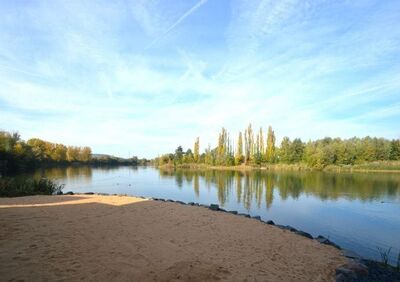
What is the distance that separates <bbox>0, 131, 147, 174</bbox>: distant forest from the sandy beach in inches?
1514

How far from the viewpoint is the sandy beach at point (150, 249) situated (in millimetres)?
4469

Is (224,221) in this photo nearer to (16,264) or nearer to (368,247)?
(368,247)

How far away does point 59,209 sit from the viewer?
31.3ft

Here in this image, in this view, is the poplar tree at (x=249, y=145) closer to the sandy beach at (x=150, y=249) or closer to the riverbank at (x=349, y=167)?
the riverbank at (x=349, y=167)

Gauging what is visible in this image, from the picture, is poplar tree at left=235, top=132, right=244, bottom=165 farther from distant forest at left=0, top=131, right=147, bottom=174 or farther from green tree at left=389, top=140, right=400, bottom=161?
distant forest at left=0, top=131, right=147, bottom=174

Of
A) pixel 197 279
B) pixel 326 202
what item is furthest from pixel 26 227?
pixel 326 202

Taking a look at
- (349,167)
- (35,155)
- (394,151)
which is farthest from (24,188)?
(394,151)

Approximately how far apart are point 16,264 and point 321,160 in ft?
178

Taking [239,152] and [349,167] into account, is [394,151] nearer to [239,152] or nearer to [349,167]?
[349,167]

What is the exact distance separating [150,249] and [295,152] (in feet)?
189

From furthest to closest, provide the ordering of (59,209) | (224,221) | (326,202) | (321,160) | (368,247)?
(321,160) → (326,202) → (59,209) → (224,221) → (368,247)

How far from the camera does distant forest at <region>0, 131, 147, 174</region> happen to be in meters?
42.2

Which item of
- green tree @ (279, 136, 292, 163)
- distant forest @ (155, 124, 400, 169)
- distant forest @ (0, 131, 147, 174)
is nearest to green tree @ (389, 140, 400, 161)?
distant forest @ (155, 124, 400, 169)

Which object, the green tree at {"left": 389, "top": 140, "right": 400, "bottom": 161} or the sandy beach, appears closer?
the sandy beach
